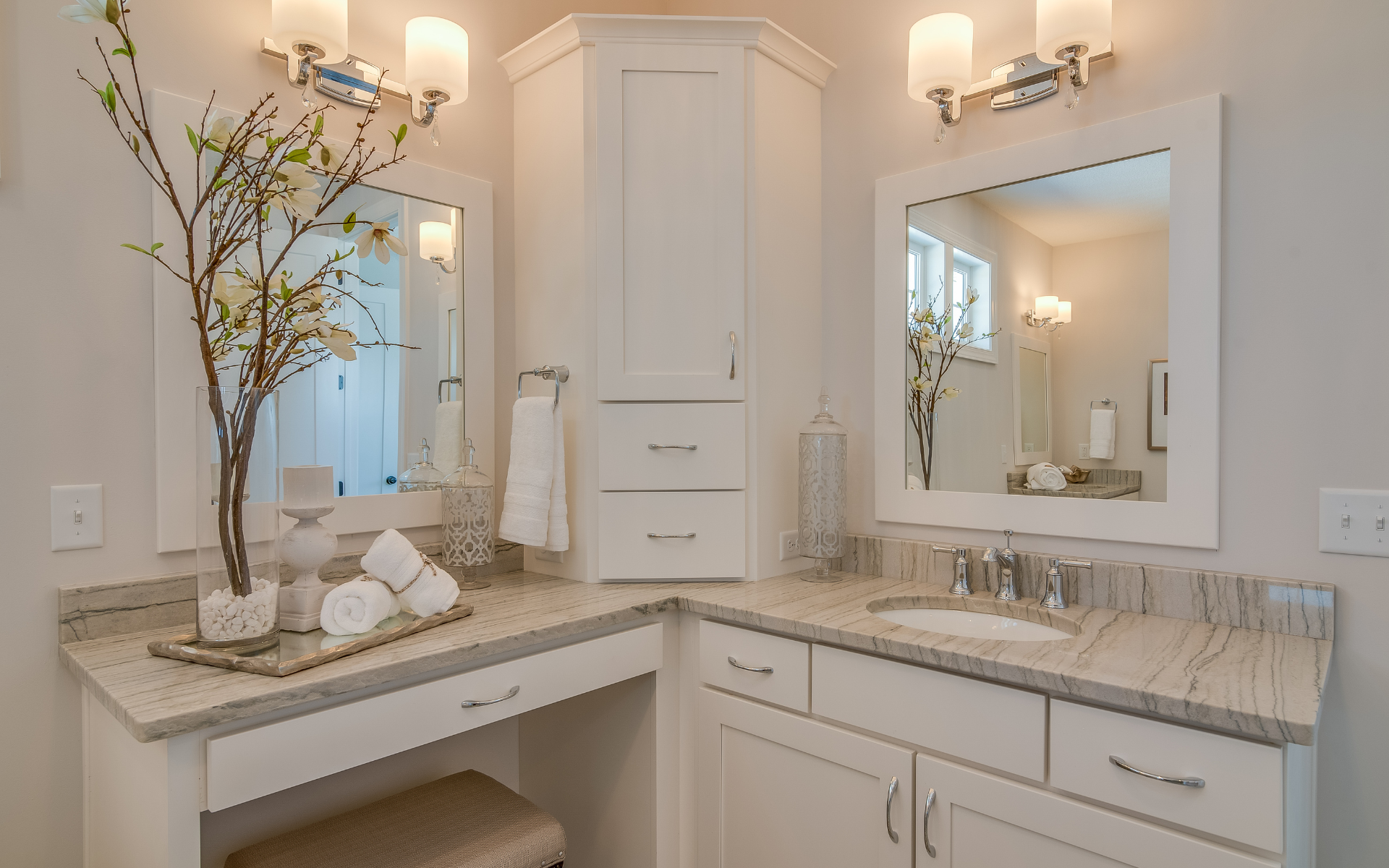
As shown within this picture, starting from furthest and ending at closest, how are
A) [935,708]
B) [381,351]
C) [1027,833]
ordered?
[381,351]
[935,708]
[1027,833]

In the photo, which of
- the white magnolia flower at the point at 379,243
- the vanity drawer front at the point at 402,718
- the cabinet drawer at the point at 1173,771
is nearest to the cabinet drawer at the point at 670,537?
the vanity drawer front at the point at 402,718

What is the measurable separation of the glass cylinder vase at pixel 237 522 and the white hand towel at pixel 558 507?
0.66 meters

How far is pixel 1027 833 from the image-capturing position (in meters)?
1.18

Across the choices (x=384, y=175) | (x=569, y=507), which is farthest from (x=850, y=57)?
(x=569, y=507)

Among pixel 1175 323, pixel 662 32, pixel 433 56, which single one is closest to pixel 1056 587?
pixel 1175 323

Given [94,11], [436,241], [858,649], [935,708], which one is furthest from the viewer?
[436,241]

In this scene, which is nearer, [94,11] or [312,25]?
[94,11]

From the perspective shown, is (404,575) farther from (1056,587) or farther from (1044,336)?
(1044,336)

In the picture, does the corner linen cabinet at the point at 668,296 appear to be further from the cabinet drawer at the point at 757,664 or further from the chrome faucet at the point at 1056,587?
the chrome faucet at the point at 1056,587

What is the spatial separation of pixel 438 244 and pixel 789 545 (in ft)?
3.93

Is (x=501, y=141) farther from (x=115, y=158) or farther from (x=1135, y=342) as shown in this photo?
(x=1135, y=342)

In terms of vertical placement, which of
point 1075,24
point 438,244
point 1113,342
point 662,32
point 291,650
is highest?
point 662,32

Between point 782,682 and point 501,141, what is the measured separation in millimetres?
1598

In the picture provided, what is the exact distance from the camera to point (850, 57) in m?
2.02
